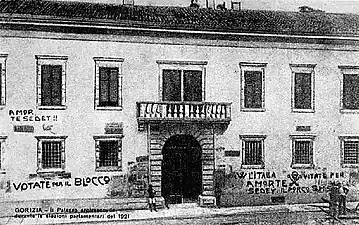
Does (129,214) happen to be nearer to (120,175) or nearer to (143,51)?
(120,175)

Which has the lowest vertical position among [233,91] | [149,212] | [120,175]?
[149,212]

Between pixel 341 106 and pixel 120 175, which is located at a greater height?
pixel 341 106

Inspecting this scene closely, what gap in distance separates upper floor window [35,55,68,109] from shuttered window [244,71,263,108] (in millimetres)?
4263

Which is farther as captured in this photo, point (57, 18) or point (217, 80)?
point (217, 80)

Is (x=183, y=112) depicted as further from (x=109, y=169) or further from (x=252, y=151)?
(x=109, y=169)

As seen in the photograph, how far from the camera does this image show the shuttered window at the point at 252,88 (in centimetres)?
1248

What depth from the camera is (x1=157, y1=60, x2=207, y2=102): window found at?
1245cm

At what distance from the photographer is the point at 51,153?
467 inches

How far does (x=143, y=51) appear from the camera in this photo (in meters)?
12.3

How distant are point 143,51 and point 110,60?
80cm

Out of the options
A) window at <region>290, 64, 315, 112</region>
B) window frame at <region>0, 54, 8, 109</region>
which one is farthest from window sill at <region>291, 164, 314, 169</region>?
window frame at <region>0, 54, 8, 109</region>

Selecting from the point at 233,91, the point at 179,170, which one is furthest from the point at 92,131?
the point at 233,91

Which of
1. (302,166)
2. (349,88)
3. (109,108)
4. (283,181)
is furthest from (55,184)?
(349,88)

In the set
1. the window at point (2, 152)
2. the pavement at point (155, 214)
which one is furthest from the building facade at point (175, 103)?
the pavement at point (155, 214)
